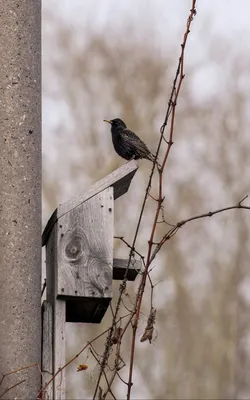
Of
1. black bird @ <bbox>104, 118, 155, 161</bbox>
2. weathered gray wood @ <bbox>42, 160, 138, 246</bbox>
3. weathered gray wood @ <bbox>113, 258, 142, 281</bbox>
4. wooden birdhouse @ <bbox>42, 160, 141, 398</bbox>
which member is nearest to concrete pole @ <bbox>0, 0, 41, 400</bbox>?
wooden birdhouse @ <bbox>42, 160, 141, 398</bbox>

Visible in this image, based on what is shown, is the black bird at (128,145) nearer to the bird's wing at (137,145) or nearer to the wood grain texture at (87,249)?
the bird's wing at (137,145)

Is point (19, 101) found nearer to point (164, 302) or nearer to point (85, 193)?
point (85, 193)

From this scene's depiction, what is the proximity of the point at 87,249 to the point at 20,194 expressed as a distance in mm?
586

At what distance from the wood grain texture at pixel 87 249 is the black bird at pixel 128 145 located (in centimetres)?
164

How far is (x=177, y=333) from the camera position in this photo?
1503 centimetres

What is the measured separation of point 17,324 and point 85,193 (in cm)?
78

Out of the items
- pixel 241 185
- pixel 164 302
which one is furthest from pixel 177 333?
pixel 241 185

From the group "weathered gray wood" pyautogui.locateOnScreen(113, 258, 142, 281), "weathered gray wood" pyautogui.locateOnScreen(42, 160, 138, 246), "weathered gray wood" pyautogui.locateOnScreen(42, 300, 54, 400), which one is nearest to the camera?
"weathered gray wood" pyautogui.locateOnScreen(42, 300, 54, 400)

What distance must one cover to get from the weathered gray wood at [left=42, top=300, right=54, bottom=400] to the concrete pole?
18 cm

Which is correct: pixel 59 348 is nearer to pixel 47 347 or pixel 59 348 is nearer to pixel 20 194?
pixel 47 347

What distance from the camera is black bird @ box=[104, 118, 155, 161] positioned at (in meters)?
5.03

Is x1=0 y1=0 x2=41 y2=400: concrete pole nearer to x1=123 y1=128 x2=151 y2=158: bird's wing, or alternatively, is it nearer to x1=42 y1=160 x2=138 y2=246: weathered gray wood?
x1=42 y1=160 x2=138 y2=246: weathered gray wood

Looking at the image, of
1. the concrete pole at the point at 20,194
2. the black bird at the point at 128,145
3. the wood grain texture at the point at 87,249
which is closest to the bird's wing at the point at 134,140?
the black bird at the point at 128,145

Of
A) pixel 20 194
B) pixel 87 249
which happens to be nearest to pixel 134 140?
pixel 87 249
